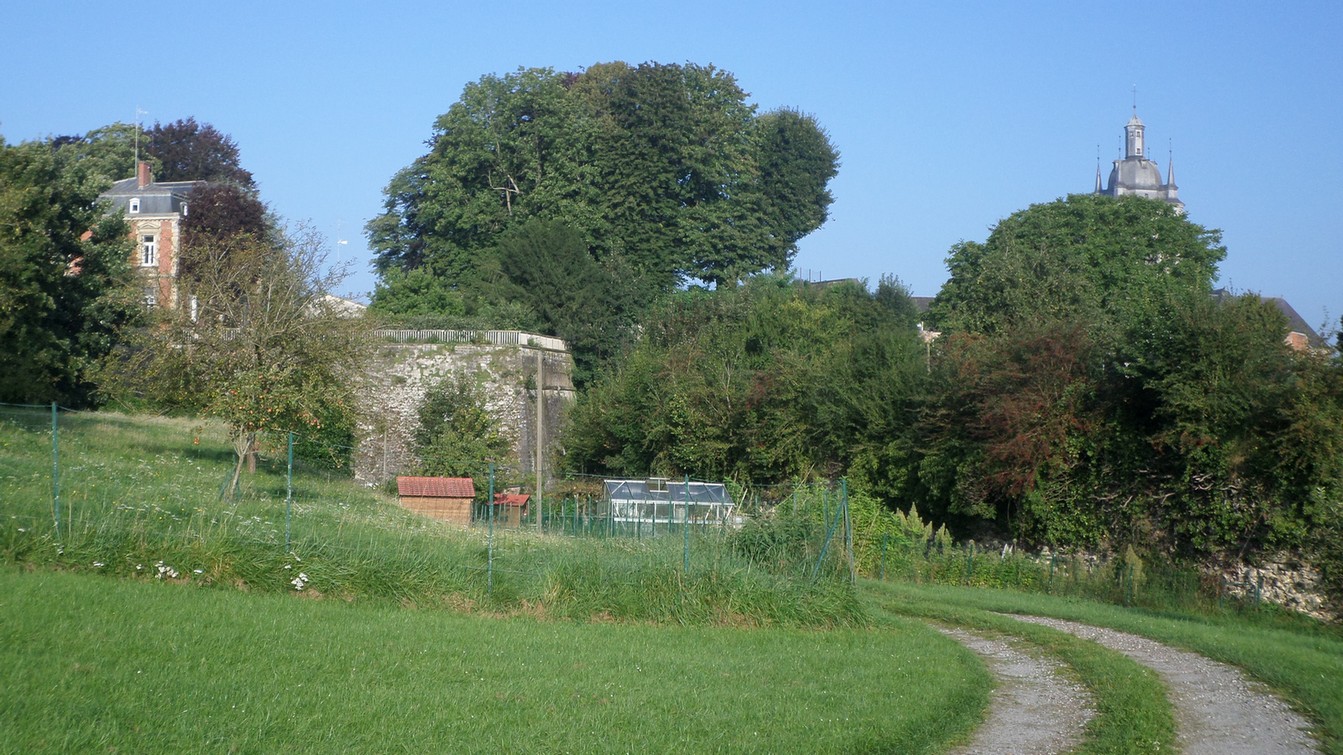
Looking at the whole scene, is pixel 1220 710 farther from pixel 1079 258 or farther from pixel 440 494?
pixel 1079 258

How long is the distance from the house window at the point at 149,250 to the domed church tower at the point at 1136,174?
125m

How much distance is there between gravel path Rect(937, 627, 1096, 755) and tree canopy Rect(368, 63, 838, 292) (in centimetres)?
4393

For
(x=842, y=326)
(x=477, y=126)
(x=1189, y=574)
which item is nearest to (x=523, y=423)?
(x=842, y=326)

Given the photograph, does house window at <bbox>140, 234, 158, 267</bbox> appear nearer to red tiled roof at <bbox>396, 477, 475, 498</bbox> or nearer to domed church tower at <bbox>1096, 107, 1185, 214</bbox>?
red tiled roof at <bbox>396, 477, 475, 498</bbox>

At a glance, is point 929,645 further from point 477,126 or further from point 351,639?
point 477,126

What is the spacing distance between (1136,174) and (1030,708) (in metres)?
154

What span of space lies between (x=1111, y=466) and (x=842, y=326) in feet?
65.9

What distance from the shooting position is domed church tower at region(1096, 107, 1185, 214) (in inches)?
5792

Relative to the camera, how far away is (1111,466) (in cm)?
2566

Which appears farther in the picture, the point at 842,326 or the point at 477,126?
the point at 477,126

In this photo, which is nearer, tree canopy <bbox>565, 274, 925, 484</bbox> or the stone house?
tree canopy <bbox>565, 274, 925, 484</bbox>

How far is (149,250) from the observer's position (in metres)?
52.8

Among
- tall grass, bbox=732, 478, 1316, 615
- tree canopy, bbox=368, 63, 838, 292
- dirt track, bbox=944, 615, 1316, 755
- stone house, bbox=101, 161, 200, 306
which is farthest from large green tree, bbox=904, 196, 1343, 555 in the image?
stone house, bbox=101, 161, 200, 306

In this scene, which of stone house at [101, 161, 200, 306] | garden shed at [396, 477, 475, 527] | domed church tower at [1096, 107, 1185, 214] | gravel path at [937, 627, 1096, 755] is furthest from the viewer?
domed church tower at [1096, 107, 1185, 214]
